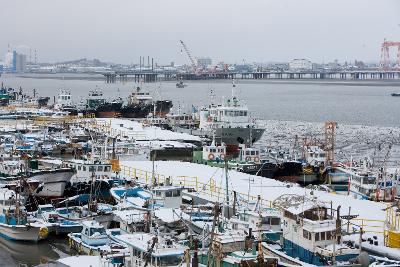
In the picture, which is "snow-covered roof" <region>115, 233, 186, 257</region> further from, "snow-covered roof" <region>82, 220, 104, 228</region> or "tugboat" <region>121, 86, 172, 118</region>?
"tugboat" <region>121, 86, 172, 118</region>

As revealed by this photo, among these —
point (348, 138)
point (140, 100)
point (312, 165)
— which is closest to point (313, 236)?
point (312, 165)

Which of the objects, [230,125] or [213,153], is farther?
[230,125]

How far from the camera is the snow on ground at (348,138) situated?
33375mm

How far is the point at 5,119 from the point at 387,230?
97.6 feet

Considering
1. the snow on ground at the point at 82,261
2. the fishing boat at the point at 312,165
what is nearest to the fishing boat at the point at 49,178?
the snow on ground at the point at 82,261

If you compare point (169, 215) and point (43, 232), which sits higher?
point (169, 215)

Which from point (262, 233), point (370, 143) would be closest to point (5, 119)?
point (370, 143)

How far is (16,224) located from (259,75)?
159313mm

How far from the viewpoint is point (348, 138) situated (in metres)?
40.9

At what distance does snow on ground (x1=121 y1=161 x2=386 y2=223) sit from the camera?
15.5 metres

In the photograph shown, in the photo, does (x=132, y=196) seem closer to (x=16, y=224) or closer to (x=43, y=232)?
(x=43, y=232)

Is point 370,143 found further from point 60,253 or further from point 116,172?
point 60,253

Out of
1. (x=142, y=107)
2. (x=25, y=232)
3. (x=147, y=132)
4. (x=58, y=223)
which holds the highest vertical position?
(x=142, y=107)

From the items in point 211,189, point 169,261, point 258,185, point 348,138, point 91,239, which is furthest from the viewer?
point 348,138
